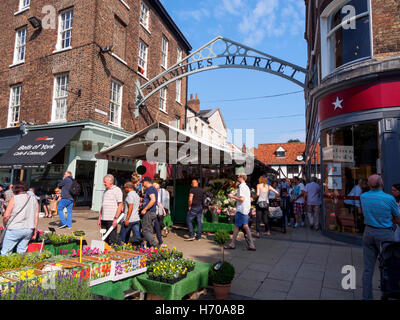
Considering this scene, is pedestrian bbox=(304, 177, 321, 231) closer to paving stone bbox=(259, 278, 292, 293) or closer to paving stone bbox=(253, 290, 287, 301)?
paving stone bbox=(259, 278, 292, 293)

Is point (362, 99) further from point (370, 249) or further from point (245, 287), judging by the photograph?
point (245, 287)

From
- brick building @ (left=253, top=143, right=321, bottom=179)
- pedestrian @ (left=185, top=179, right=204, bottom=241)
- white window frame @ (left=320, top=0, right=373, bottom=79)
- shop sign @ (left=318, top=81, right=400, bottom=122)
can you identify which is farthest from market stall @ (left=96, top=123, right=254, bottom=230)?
brick building @ (left=253, top=143, right=321, bottom=179)

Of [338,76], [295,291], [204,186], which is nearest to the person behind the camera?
[295,291]

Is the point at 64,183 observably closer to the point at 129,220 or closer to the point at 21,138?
the point at 129,220

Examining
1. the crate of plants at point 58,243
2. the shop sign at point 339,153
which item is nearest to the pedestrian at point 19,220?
the crate of plants at point 58,243

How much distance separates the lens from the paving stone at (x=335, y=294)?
161 inches

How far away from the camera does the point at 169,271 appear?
358 cm

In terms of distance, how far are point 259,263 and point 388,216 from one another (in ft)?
9.30

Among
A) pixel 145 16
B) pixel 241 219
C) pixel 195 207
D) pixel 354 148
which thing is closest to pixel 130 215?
pixel 195 207

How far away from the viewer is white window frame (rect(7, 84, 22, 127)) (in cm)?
1518

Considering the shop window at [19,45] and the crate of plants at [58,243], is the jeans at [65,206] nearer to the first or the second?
the crate of plants at [58,243]

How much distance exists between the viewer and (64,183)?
9.38 meters

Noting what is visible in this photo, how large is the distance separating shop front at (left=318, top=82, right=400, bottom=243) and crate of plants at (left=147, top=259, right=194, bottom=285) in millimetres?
5960
